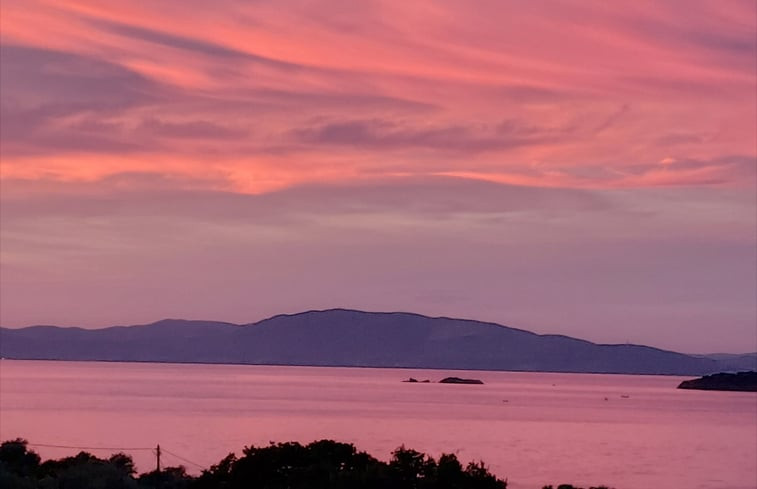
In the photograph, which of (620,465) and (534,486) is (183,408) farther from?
(534,486)

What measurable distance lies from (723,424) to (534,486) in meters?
98.9

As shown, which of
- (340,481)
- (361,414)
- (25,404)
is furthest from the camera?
(25,404)

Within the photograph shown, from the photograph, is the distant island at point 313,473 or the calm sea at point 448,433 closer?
the distant island at point 313,473

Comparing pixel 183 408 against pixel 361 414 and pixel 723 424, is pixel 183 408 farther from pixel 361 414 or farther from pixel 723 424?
pixel 723 424

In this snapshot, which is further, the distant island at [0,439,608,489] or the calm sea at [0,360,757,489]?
the calm sea at [0,360,757,489]

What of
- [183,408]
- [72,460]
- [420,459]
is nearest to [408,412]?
[183,408]

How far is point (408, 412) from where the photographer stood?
17212 centimetres

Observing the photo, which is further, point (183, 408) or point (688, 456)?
point (183, 408)

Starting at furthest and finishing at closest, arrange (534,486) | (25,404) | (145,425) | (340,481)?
(25,404)
(145,425)
(534,486)
(340,481)

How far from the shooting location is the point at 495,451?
111938 millimetres

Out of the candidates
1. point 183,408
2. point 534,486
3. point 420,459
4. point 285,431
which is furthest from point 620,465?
point 183,408

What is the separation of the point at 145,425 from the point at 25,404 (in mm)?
40429

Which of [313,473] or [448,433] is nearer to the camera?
[313,473]

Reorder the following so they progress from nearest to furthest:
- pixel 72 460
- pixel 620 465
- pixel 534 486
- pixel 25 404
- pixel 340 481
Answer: pixel 340 481 → pixel 72 460 → pixel 534 486 → pixel 620 465 → pixel 25 404
